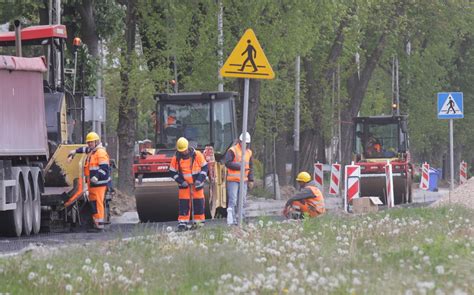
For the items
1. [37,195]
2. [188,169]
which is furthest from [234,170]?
[37,195]

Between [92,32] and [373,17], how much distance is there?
64.9 ft

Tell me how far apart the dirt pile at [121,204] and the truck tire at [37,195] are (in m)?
8.69

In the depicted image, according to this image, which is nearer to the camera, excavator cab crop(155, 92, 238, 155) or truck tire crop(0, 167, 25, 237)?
truck tire crop(0, 167, 25, 237)

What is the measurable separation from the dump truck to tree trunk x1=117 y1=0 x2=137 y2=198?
1084cm

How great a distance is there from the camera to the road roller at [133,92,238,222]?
85.8 feet

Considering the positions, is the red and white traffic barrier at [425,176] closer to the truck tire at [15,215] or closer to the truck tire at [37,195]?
the truck tire at [37,195]

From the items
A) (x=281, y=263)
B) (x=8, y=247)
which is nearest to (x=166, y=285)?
(x=281, y=263)

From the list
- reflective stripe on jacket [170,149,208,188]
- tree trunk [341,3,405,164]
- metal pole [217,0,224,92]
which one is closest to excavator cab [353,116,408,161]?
metal pole [217,0,224,92]

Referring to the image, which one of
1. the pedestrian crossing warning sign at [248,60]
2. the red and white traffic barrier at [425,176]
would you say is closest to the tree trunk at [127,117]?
the pedestrian crossing warning sign at [248,60]

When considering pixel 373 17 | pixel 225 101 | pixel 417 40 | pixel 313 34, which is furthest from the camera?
pixel 417 40

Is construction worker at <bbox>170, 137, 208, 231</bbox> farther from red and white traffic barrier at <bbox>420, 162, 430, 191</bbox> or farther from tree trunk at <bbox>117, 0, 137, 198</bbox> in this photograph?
red and white traffic barrier at <bbox>420, 162, 430, 191</bbox>

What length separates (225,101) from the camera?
92.5ft

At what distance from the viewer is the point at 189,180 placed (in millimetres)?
21844

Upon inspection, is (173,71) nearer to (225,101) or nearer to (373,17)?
(225,101)
